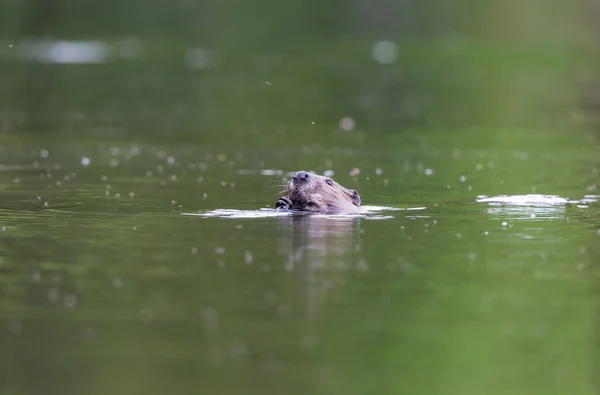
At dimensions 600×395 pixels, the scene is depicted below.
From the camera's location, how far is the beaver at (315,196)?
18.5m

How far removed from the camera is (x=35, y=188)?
21.9 m

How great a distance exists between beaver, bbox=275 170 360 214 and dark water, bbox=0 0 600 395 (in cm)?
50

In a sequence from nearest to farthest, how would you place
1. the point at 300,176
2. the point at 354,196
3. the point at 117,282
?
the point at 117,282
the point at 300,176
the point at 354,196

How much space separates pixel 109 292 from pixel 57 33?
5532 cm

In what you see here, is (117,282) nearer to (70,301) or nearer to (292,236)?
(70,301)

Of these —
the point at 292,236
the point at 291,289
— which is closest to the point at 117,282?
the point at 291,289

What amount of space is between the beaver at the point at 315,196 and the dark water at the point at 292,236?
500mm

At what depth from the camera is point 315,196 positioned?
1859 cm

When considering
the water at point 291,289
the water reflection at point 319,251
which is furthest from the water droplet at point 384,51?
the water reflection at point 319,251

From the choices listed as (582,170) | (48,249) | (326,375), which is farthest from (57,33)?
(326,375)

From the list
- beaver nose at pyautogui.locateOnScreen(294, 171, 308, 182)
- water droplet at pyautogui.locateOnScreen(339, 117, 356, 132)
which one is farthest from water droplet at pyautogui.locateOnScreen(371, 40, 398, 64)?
beaver nose at pyautogui.locateOnScreen(294, 171, 308, 182)

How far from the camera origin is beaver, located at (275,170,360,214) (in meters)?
18.5

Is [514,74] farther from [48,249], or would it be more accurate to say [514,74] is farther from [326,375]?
[326,375]

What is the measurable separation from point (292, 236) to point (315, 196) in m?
2.22
